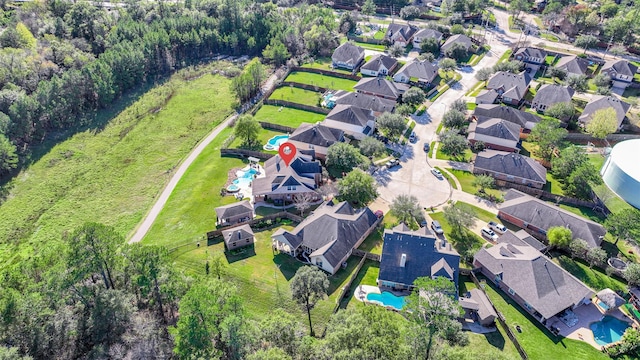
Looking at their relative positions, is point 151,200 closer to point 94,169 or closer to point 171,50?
point 94,169

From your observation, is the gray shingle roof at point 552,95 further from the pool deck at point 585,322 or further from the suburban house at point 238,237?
the suburban house at point 238,237

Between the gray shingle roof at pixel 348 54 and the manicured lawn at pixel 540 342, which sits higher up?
the gray shingle roof at pixel 348 54

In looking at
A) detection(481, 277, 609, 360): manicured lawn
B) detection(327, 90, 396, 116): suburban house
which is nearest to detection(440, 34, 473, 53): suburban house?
detection(327, 90, 396, 116): suburban house

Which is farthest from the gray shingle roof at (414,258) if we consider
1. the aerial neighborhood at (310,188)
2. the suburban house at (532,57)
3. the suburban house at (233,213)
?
the suburban house at (532,57)

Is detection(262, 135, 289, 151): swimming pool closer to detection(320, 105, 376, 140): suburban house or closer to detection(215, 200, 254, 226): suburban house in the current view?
detection(320, 105, 376, 140): suburban house

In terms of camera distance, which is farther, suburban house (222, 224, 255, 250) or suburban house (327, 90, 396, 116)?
suburban house (327, 90, 396, 116)
